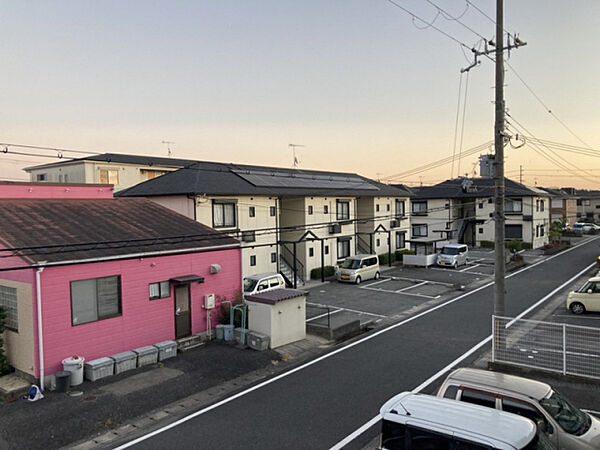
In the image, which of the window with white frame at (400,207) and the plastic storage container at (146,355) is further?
the window with white frame at (400,207)

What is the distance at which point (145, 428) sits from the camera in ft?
32.1

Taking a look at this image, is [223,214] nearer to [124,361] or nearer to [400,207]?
[124,361]

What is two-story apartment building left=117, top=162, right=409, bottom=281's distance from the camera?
2452cm

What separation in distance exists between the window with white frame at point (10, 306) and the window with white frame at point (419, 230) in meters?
40.6

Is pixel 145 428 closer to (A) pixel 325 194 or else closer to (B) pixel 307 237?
(B) pixel 307 237

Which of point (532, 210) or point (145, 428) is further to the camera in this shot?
point (532, 210)

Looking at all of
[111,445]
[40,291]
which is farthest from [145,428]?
[40,291]

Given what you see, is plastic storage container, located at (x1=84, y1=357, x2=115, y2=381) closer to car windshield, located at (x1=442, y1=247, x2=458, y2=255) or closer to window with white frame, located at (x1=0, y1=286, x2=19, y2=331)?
window with white frame, located at (x1=0, y1=286, x2=19, y2=331)

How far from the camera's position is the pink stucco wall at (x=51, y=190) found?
55.1 ft

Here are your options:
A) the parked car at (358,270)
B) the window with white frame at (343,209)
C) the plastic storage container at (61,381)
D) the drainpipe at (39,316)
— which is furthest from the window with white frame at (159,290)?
the window with white frame at (343,209)

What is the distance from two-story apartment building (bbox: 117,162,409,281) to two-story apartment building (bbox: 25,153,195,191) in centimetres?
1402

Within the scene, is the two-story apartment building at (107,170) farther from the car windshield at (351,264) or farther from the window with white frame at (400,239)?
→ the window with white frame at (400,239)

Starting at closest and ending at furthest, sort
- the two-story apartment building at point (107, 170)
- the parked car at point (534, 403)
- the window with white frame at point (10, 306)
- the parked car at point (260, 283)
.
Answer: the parked car at point (534, 403) → the window with white frame at point (10, 306) → the parked car at point (260, 283) → the two-story apartment building at point (107, 170)

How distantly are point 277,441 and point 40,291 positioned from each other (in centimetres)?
760
